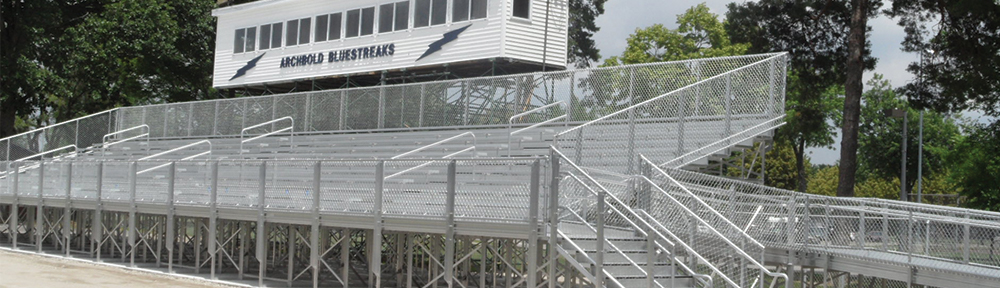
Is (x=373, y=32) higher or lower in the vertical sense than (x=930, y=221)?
higher

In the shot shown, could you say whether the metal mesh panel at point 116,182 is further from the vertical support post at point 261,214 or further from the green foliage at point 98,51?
the green foliage at point 98,51

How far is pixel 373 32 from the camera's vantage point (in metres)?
32.0

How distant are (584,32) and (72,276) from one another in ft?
139

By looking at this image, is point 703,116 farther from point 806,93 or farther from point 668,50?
point 668,50

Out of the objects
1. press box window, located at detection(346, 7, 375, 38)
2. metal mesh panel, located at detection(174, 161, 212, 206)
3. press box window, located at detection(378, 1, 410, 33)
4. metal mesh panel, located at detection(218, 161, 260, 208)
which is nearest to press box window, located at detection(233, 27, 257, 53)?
press box window, located at detection(346, 7, 375, 38)

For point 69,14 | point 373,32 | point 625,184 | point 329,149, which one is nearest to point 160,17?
point 69,14

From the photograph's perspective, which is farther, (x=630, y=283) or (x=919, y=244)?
(x=919, y=244)

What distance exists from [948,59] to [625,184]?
19.3 metres

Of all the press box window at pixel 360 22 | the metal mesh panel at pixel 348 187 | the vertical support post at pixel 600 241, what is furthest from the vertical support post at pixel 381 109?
the vertical support post at pixel 600 241

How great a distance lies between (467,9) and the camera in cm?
2920

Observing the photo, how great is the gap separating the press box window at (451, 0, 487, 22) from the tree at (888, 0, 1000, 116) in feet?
41.6

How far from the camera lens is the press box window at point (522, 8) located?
2862cm

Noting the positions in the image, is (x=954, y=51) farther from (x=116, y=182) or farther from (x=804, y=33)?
(x=116, y=182)

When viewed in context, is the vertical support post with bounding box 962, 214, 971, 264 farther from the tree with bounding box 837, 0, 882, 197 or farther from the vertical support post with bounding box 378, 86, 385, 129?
the vertical support post with bounding box 378, 86, 385, 129
